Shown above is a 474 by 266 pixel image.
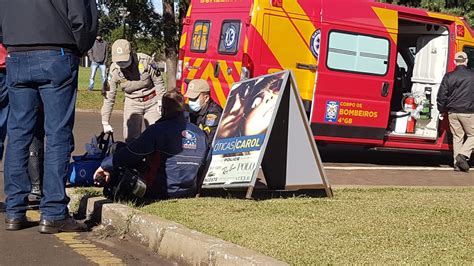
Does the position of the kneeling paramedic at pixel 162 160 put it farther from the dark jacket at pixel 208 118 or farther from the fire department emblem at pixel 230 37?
the fire department emblem at pixel 230 37

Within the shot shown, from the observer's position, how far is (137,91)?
9.14 metres

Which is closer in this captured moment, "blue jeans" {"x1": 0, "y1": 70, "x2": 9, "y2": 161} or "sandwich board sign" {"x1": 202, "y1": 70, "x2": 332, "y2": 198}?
"sandwich board sign" {"x1": 202, "y1": 70, "x2": 332, "y2": 198}

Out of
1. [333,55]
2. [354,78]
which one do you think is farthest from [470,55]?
[333,55]

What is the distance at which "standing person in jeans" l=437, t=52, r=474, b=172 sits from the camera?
474 inches

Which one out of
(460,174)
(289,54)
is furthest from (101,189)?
(460,174)

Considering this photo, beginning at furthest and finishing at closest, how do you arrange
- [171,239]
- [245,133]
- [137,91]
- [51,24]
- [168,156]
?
[137,91]
[245,133]
[168,156]
[51,24]
[171,239]

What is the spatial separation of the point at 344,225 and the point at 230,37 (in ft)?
19.8

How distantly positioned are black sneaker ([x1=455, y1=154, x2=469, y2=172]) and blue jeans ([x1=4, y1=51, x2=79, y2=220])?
7607mm

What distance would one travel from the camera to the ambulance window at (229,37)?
11.3m

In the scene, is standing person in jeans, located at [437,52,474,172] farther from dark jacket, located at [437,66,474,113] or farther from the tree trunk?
the tree trunk

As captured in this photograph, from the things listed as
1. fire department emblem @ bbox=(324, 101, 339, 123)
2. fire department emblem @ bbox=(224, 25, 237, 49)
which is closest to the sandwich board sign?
fire department emblem @ bbox=(224, 25, 237, 49)

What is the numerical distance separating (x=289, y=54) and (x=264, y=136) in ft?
14.3

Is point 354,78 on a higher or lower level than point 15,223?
higher

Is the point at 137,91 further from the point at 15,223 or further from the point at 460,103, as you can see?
the point at 460,103
